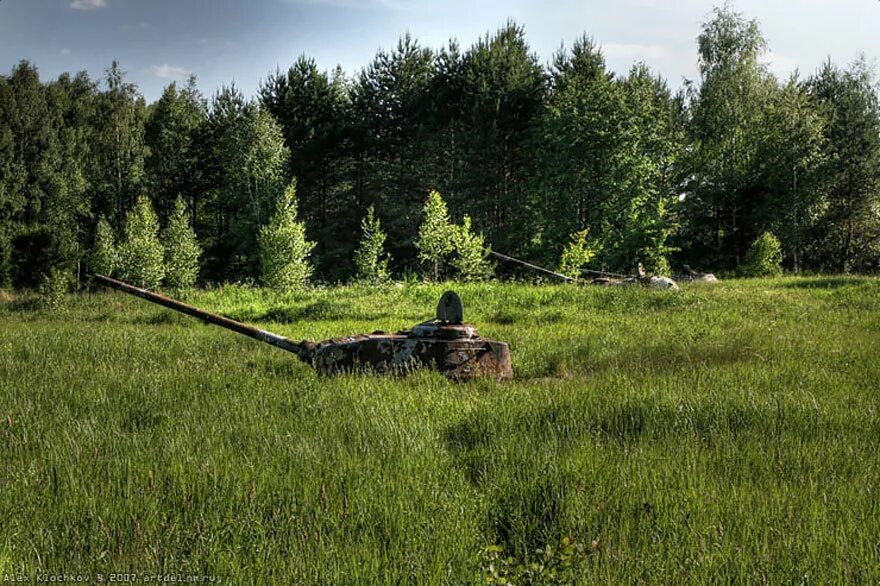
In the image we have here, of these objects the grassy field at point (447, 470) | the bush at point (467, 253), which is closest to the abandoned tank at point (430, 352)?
the grassy field at point (447, 470)

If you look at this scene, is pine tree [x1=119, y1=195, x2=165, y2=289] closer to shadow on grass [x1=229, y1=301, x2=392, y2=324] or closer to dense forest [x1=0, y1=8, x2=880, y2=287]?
dense forest [x1=0, y1=8, x2=880, y2=287]

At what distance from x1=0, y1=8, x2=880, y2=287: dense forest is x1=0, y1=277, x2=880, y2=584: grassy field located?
2206cm

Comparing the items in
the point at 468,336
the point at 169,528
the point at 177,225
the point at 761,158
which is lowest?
the point at 169,528

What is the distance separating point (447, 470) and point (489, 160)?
3538 cm

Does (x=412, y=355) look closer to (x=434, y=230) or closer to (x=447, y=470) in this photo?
(x=447, y=470)

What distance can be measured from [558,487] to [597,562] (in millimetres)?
798

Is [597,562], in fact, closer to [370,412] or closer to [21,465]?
[370,412]

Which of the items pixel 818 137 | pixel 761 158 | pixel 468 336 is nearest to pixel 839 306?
pixel 468 336

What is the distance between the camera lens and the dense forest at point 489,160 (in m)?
31.3

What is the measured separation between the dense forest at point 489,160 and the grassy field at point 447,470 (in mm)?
22056

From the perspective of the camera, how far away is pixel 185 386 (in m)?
6.44

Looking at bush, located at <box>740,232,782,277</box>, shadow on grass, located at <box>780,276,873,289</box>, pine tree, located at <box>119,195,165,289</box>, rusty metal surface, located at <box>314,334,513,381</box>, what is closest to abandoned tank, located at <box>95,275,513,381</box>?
rusty metal surface, located at <box>314,334,513,381</box>

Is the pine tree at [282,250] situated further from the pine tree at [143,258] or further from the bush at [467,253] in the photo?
the bush at [467,253]

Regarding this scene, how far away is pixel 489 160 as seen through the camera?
3784 centimetres
